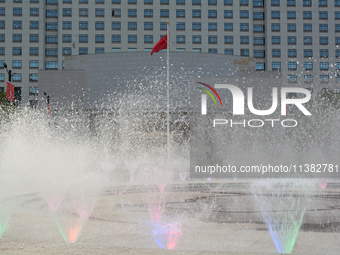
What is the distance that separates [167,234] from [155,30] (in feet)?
197

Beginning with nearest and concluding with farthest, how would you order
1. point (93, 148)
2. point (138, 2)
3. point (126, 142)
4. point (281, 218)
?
point (281, 218) → point (93, 148) → point (126, 142) → point (138, 2)

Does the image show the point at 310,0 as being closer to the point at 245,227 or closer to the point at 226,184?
the point at 226,184

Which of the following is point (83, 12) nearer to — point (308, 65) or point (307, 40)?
point (307, 40)

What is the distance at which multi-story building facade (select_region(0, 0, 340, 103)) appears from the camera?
65.1 m

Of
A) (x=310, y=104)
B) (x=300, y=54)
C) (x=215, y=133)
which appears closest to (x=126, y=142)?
(x=215, y=133)

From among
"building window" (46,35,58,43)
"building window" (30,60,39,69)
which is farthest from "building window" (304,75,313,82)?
"building window" (30,60,39,69)

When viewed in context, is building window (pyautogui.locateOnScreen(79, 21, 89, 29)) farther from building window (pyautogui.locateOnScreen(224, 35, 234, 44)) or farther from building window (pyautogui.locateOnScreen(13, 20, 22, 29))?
building window (pyautogui.locateOnScreen(224, 35, 234, 44))

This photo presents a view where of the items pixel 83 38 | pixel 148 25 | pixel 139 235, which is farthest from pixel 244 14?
pixel 139 235

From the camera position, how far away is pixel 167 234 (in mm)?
7977

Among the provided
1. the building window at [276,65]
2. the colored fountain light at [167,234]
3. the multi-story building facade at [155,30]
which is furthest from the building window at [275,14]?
the colored fountain light at [167,234]

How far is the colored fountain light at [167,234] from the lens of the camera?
7.26m

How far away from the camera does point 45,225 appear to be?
8711 mm

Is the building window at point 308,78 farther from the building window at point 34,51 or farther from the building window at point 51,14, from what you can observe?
the building window at point 34,51

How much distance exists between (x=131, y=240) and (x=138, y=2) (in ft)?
205
